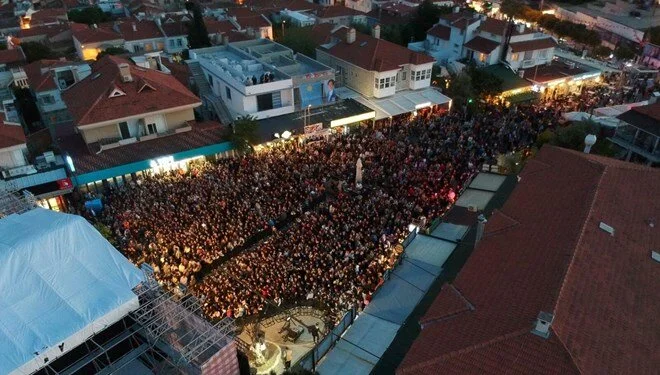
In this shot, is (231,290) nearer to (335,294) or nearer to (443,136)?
(335,294)

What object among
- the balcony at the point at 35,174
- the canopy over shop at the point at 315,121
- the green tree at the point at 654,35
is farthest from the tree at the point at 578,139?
the green tree at the point at 654,35


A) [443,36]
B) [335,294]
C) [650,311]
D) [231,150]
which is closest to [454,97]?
[443,36]

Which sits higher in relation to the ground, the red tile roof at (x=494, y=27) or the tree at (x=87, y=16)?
the red tile roof at (x=494, y=27)

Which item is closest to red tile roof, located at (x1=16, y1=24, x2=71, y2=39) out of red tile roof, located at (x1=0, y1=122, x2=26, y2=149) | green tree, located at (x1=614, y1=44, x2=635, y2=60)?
red tile roof, located at (x1=0, y1=122, x2=26, y2=149)

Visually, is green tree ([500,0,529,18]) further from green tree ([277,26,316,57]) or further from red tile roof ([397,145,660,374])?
red tile roof ([397,145,660,374])

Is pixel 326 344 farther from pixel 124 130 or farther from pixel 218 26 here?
pixel 218 26

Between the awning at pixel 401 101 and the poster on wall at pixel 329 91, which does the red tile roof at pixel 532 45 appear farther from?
the poster on wall at pixel 329 91

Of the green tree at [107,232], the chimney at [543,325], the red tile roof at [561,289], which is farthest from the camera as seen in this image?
the green tree at [107,232]

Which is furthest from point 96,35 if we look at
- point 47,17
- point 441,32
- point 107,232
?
point 107,232
